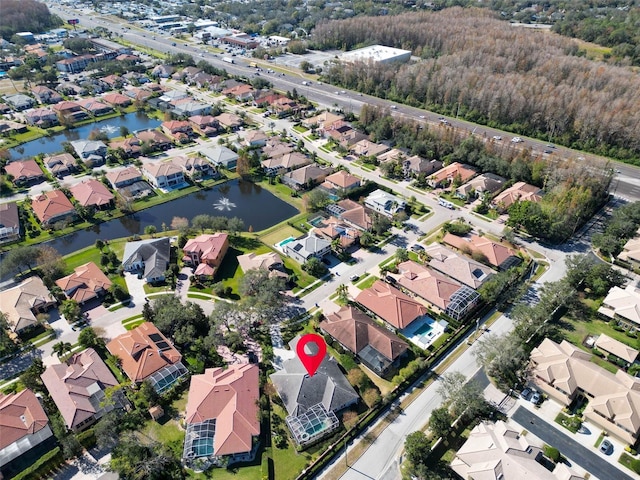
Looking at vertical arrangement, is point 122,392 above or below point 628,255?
below

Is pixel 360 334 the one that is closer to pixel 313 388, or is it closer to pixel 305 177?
pixel 313 388

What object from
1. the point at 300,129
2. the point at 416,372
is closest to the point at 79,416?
the point at 416,372

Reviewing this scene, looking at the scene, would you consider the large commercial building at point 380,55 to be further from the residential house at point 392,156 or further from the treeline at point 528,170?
the residential house at point 392,156

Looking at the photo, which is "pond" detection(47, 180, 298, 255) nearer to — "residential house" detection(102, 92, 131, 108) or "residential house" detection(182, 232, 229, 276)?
"residential house" detection(182, 232, 229, 276)

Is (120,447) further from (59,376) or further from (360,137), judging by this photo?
(360,137)

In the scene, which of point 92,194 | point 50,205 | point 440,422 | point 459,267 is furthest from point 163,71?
point 440,422

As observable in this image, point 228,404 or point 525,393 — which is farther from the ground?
point 228,404

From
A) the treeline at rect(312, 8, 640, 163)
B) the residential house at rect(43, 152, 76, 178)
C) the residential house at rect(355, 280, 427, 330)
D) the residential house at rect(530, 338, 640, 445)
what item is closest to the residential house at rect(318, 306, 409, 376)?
the residential house at rect(355, 280, 427, 330)
